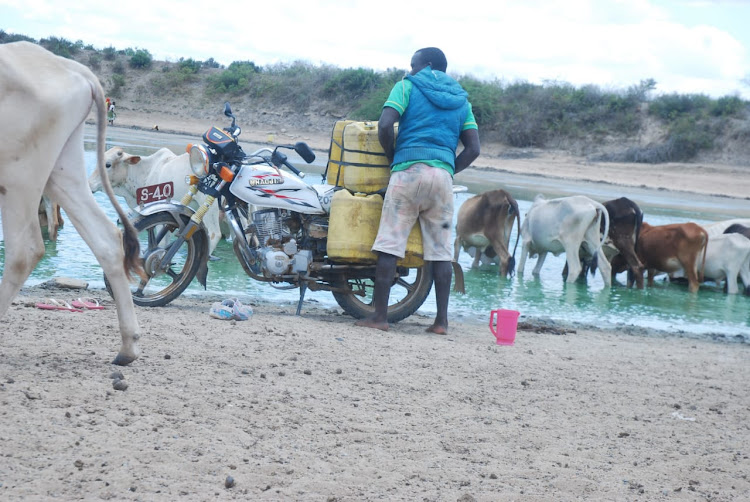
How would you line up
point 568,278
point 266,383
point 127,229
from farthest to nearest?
1. point 568,278
2. point 127,229
3. point 266,383

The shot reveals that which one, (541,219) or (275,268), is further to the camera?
(541,219)

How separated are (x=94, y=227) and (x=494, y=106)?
37603 millimetres

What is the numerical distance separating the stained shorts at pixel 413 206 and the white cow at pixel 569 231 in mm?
6472

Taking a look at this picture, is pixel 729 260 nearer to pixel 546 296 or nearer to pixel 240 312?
pixel 546 296

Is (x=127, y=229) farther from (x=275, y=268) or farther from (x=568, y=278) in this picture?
(x=568, y=278)

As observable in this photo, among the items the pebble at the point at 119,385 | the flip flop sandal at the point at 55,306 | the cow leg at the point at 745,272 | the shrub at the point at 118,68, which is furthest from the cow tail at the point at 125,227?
the shrub at the point at 118,68

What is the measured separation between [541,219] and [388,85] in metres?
31.4

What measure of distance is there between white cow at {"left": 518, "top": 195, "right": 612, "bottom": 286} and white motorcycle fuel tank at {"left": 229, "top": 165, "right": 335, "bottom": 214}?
22.4 ft

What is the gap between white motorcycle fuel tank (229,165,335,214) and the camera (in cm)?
718

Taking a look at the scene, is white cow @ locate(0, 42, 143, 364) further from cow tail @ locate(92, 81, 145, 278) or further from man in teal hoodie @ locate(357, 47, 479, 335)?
man in teal hoodie @ locate(357, 47, 479, 335)

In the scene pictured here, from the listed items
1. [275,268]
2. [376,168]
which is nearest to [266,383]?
[275,268]

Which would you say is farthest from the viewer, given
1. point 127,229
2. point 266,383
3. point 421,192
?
point 421,192

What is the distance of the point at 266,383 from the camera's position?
5.02 m

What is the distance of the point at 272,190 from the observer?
720cm
